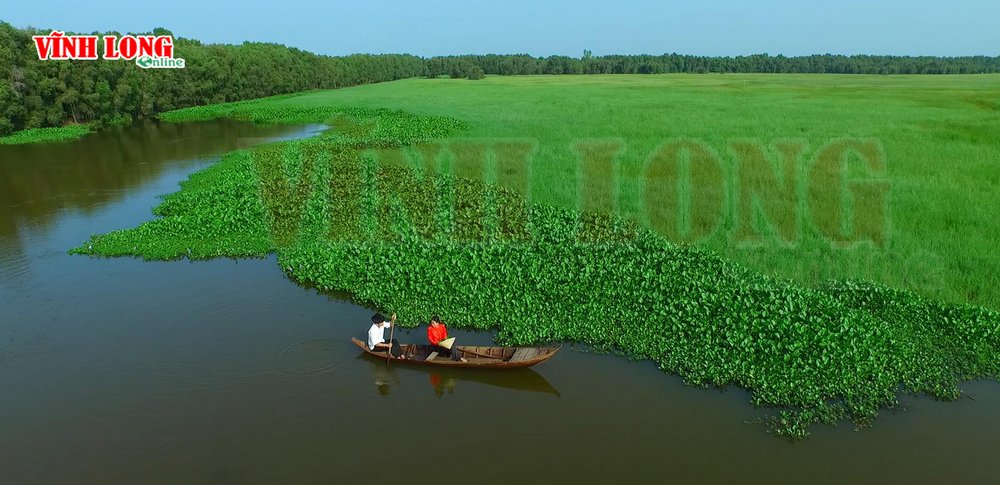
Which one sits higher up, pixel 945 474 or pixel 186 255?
pixel 186 255

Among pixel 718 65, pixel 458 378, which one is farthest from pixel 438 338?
pixel 718 65

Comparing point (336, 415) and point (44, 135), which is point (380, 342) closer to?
point (336, 415)

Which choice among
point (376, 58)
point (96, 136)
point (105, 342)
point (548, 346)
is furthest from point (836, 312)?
point (376, 58)

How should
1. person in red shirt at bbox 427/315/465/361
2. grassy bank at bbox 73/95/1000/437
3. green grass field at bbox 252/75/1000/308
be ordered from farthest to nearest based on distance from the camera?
green grass field at bbox 252/75/1000/308, person in red shirt at bbox 427/315/465/361, grassy bank at bbox 73/95/1000/437

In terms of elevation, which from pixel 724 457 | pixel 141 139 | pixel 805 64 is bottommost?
pixel 724 457

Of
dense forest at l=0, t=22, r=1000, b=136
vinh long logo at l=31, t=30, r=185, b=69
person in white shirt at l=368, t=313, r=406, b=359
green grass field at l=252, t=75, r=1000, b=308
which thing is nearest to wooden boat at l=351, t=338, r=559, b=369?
person in white shirt at l=368, t=313, r=406, b=359

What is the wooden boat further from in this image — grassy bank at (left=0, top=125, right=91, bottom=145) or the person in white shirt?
grassy bank at (left=0, top=125, right=91, bottom=145)

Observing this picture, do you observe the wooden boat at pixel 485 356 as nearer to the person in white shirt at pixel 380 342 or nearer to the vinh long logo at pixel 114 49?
the person in white shirt at pixel 380 342

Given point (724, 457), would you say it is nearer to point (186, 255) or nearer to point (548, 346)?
point (548, 346)
